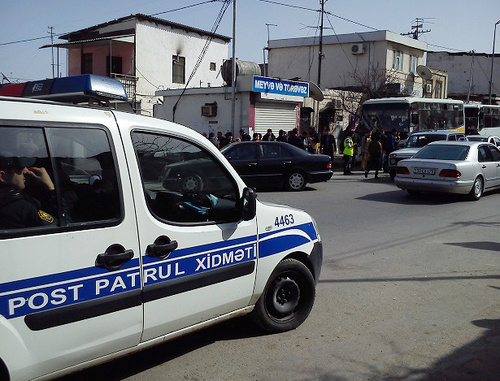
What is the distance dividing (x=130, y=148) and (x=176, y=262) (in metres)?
0.85

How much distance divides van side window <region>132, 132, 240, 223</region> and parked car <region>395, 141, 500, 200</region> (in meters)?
9.75

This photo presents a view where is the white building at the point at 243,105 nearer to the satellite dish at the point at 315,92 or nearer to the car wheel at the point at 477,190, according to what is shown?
the satellite dish at the point at 315,92

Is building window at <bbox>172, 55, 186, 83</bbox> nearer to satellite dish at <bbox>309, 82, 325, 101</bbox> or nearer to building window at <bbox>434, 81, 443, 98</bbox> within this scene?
satellite dish at <bbox>309, 82, 325, 101</bbox>

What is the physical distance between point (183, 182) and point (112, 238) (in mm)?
Answer: 932

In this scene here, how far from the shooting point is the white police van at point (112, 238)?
2936 millimetres

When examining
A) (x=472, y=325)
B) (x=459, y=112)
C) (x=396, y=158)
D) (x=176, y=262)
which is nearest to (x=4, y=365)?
(x=176, y=262)

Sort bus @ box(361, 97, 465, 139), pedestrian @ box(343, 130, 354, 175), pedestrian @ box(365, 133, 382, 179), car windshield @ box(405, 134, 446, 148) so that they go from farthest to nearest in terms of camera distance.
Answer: bus @ box(361, 97, 465, 139)
pedestrian @ box(343, 130, 354, 175)
car windshield @ box(405, 134, 446, 148)
pedestrian @ box(365, 133, 382, 179)

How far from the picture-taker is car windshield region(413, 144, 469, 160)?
13.3m

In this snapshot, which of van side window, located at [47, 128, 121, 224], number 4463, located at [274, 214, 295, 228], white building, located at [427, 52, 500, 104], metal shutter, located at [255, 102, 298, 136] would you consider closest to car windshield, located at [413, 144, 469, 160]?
number 4463, located at [274, 214, 295, 228]

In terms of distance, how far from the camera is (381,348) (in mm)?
4523

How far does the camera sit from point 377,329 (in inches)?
195

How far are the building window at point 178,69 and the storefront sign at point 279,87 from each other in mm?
11817

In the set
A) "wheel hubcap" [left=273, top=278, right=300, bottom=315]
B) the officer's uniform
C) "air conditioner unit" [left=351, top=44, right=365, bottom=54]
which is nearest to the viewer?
the officer's uniform

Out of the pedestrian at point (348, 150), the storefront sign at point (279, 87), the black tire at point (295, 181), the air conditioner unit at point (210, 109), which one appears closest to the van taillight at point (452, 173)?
the black tire at point (295, 181)
